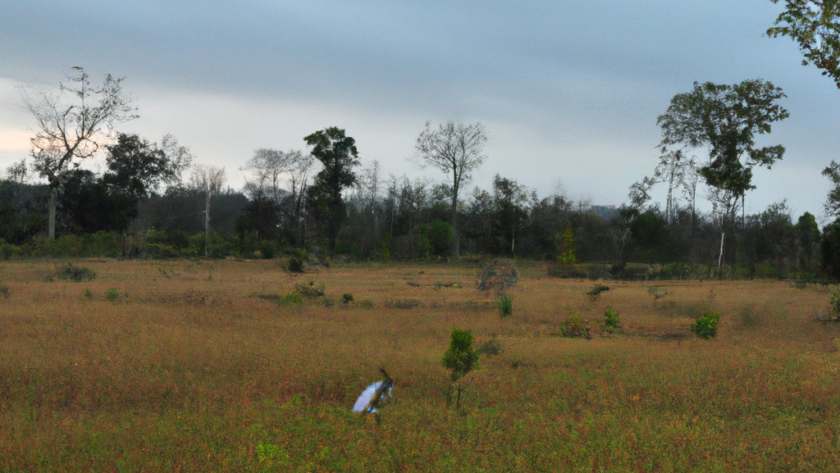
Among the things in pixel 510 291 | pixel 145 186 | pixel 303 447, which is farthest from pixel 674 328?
pixel 145 186

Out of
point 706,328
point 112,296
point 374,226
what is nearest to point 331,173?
point 374,226

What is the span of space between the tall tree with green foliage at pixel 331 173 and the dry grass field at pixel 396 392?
102 feet

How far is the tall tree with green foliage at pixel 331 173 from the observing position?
45.9 meters

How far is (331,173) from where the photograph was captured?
4669cm

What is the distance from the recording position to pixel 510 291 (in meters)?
20.5

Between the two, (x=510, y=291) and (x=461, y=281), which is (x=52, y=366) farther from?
(x=461, y=281)

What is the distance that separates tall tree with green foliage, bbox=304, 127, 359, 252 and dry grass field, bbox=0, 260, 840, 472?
102 ft

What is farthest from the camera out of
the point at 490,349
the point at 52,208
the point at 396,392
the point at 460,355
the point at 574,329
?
the point at 52,208

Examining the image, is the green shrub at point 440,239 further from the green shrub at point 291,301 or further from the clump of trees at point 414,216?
the green shrub at point 291,301

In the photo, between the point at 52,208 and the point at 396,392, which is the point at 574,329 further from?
the point at 52,208

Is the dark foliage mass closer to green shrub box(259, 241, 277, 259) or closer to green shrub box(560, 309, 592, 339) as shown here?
green shrub box(259, 241, 277, 259)

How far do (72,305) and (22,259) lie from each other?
2047 centimetres

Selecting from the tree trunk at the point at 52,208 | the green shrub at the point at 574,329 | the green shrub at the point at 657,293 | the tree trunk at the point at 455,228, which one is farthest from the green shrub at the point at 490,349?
the tree trunk at the point at 52,208

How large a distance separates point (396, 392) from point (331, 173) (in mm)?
40148
